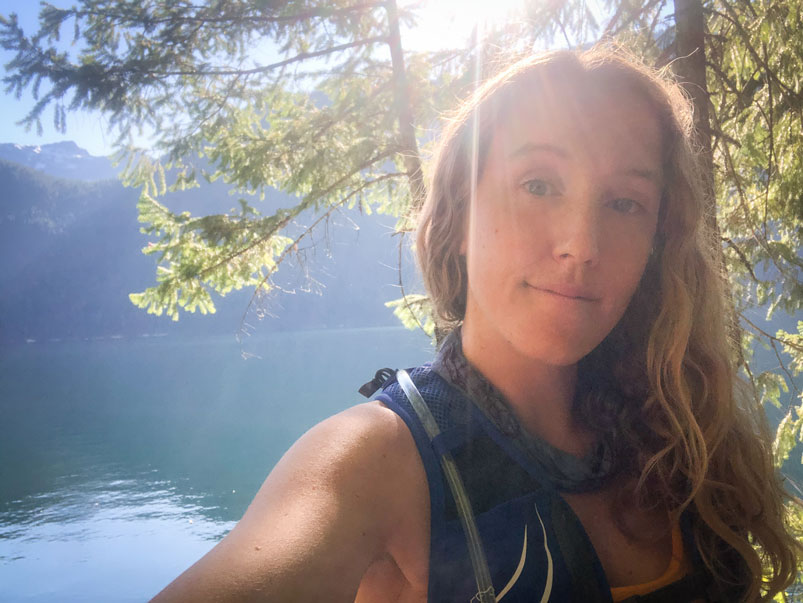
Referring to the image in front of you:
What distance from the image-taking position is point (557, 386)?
3.65ft

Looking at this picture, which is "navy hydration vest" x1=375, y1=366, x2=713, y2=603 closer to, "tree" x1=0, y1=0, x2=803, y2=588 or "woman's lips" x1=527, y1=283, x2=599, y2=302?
"woman's lips" x1=527, y1=283, x2=599, y2=302

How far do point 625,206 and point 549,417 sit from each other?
0.44 metres

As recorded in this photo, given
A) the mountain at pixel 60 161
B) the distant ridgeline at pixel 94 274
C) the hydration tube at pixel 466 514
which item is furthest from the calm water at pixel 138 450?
the mountain at pixel 60 161

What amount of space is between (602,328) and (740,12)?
9.12ft

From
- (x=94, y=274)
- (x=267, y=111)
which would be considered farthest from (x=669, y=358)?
(x=94, y=274)

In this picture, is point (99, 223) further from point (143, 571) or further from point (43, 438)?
point (143, 571)

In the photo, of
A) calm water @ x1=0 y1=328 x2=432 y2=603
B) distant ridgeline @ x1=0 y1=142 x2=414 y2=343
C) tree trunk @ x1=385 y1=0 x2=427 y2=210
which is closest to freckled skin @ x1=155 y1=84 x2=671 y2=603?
calm water @ x1=0 y1=328 x2=432 y2=603

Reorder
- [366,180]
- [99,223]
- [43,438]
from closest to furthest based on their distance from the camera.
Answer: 1. [366,180]
2. [43,438]
3. [99,223]

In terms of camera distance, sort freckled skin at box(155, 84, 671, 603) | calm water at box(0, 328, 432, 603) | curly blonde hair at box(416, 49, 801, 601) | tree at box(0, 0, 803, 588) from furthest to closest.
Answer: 1. calm water at box(0, 328, 432, 603)
2. tree at box(0, 0, 803, 588)
3. curly blonde hair at box(416, 49, 801, 601)
4. freckled skin at box(155, 84, 671, 603)

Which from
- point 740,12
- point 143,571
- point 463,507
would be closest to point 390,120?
point 740,12

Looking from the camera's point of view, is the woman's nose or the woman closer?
the woman

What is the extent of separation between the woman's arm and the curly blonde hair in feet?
1.59

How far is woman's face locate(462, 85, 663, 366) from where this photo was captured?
0.94 m

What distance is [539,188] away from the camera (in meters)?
0.99
